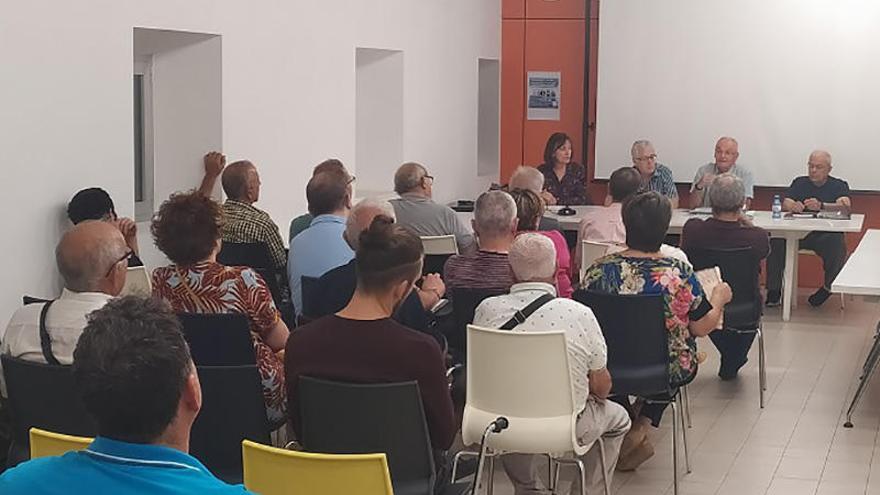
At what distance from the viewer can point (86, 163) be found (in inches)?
241

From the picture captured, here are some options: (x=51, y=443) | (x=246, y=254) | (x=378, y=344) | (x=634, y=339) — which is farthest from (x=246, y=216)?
(x=51, y=443)

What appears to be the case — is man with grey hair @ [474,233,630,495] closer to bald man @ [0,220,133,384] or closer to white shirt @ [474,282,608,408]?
white shirt @ [474,282,608,408]

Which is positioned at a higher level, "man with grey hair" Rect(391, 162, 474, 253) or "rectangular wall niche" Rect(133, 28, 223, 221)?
"rectangular wall niche" Rect(133, 28, 223, 221)

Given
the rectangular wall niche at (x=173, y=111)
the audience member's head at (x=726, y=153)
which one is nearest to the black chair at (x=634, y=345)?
the rectangular wall niche at (x=173, y=111)

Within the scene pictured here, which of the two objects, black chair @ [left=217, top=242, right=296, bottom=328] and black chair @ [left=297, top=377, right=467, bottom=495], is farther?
black chair @ [left=217, top=242, right=296, bottom=328]

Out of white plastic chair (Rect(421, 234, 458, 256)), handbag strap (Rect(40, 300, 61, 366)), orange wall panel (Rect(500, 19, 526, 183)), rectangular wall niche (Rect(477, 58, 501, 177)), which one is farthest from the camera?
rectangular wall niche (Rect(477, 58, 501, 177))

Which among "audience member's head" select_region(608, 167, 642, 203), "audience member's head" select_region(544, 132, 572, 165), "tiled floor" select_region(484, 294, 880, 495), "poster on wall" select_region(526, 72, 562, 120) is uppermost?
"poster on wall" select_region(526, 72, 562, 120)

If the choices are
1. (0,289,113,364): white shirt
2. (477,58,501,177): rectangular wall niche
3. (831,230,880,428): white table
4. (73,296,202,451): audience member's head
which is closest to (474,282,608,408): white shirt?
(0,289,113,364): white shirt

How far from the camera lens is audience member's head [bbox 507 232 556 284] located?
4508mm

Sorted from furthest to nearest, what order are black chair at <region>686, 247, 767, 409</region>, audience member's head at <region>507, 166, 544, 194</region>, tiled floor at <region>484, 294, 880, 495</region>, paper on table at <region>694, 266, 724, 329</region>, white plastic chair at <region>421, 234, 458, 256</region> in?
audience member's head at <region>507, 166, 544, 194</region>
black chair at <region>686, 247, 767, 409</region>
white plastic chair at <region>421, 234, 458, 256</region>
paper on table at <region>694, 266, 724, 329</region>
tiled floor at <region>484, 294, 880, 495</region>

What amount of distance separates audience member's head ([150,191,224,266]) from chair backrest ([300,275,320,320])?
66 cm

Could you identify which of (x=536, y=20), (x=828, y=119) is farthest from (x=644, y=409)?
(x=536, y=20)

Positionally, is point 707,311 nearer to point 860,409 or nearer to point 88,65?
point 860,409

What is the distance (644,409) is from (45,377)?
9.73ft
